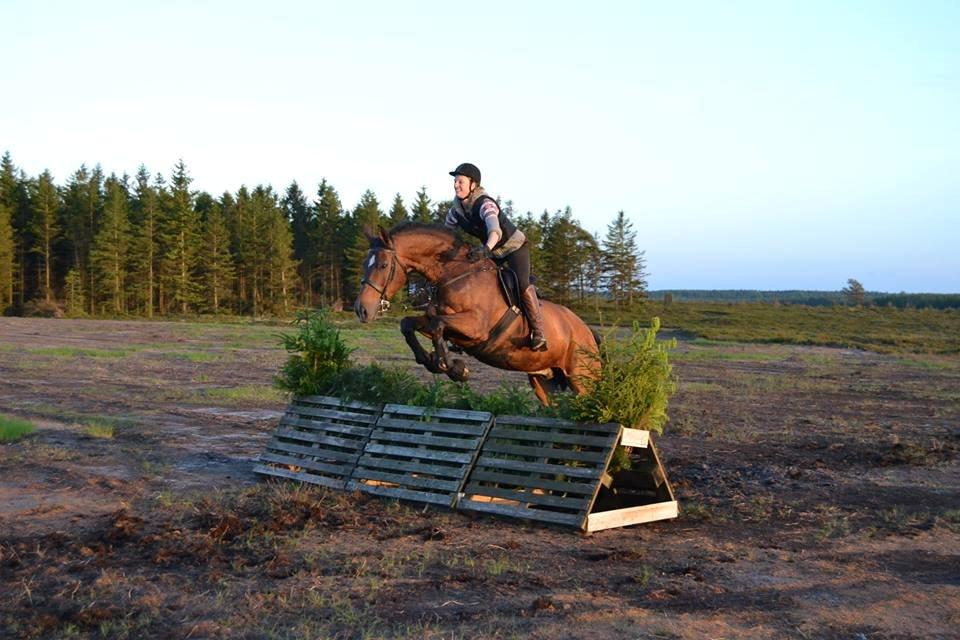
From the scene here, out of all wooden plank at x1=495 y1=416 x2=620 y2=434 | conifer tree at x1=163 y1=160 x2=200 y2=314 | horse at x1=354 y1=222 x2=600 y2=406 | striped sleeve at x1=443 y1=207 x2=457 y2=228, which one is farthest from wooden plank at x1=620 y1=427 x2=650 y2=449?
conifer tree at x1=163 y1=160 x2=200 y2=314

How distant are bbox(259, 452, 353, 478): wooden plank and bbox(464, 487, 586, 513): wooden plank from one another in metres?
1.59

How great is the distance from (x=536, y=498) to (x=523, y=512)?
0.17 m

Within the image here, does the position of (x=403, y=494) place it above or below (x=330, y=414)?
below

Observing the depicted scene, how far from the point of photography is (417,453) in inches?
331

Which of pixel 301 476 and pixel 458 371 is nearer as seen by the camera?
pixel 458 371

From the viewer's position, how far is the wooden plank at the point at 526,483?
741 centimetres

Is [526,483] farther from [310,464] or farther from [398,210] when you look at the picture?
[398,210]

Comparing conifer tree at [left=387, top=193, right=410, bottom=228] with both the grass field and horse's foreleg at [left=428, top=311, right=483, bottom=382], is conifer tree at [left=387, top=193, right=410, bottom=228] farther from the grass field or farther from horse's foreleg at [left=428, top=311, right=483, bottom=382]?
horse's foreleg at [left=428, top=311, right=483, bottom=382]

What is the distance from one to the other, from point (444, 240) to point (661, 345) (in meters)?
2.58

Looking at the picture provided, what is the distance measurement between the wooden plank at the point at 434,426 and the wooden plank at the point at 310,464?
0.62 meters

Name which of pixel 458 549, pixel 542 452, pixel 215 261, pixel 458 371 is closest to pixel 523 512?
pixel 542 452

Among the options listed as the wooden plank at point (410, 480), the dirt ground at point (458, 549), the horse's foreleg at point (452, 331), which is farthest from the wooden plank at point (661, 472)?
the horse's foreleg at point (452, 331)

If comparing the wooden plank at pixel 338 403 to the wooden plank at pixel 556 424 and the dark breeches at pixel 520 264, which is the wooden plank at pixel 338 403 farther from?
the dark breeches at pixel 520 264

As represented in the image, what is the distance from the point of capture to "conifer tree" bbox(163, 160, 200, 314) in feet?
199
